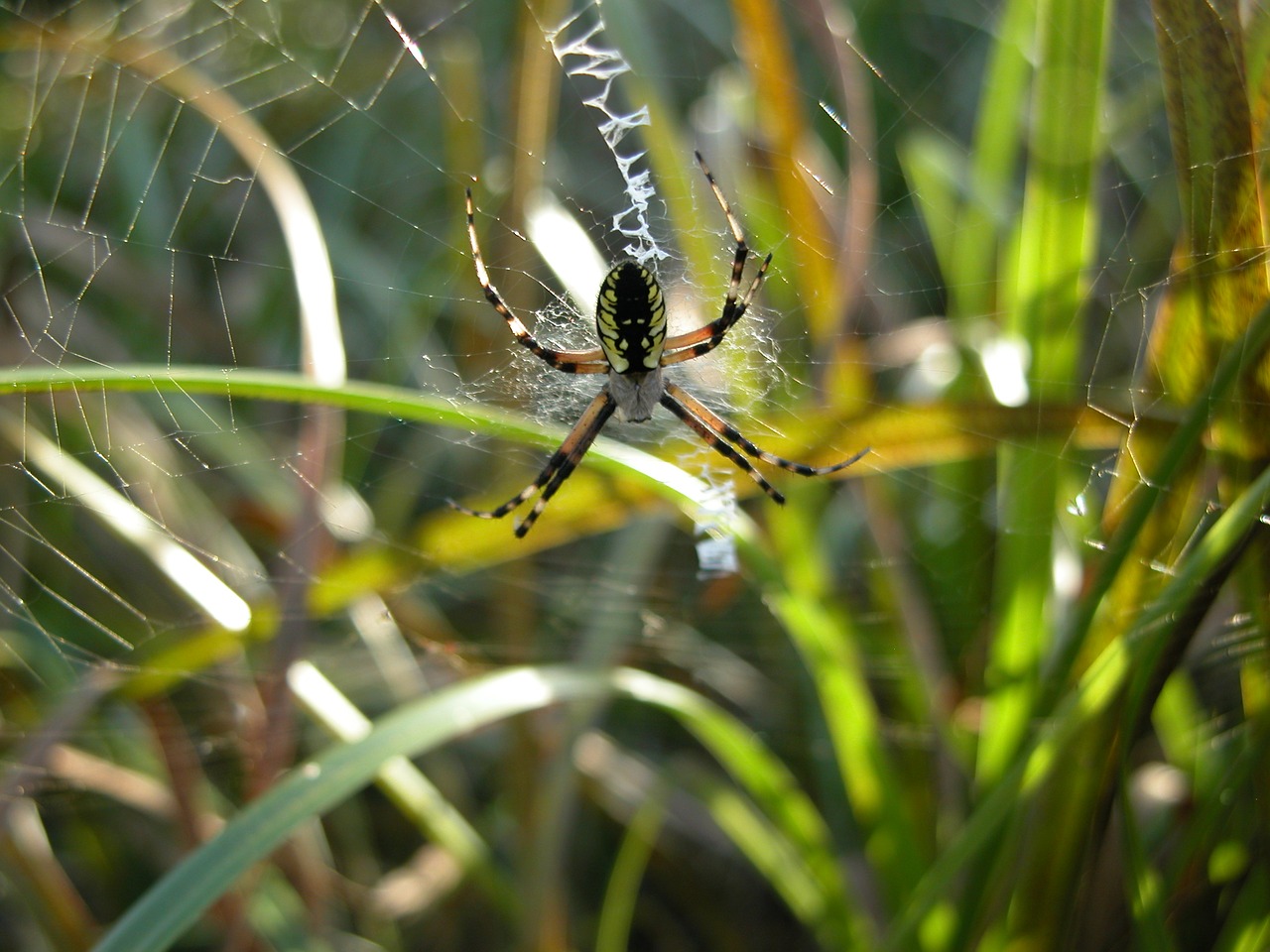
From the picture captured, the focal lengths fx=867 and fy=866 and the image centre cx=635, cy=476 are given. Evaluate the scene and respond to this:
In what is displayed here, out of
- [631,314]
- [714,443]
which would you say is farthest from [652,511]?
[631,314]

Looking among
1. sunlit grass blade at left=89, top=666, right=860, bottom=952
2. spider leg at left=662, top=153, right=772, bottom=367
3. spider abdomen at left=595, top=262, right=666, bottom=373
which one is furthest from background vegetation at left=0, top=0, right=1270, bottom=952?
spider abdomen at left=595, top=262, right=666, bottom=373

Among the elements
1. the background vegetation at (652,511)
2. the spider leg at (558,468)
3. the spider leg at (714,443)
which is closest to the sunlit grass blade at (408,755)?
the background vegetation at (652,511)

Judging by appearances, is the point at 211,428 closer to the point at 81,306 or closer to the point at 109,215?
the point at 81,306

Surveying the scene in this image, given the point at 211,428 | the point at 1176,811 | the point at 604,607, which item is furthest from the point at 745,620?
the point at 211,428

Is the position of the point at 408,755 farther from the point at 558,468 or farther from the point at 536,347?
the point at 536,347

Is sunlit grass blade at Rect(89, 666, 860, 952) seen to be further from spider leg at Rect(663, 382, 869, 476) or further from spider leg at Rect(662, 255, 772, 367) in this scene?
spider leg at Rect(662, 255, 772, 367)

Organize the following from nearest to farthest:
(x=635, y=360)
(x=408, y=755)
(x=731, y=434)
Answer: (x=408, y=755) < (x=635, y=360) < (x=731, y=434)
